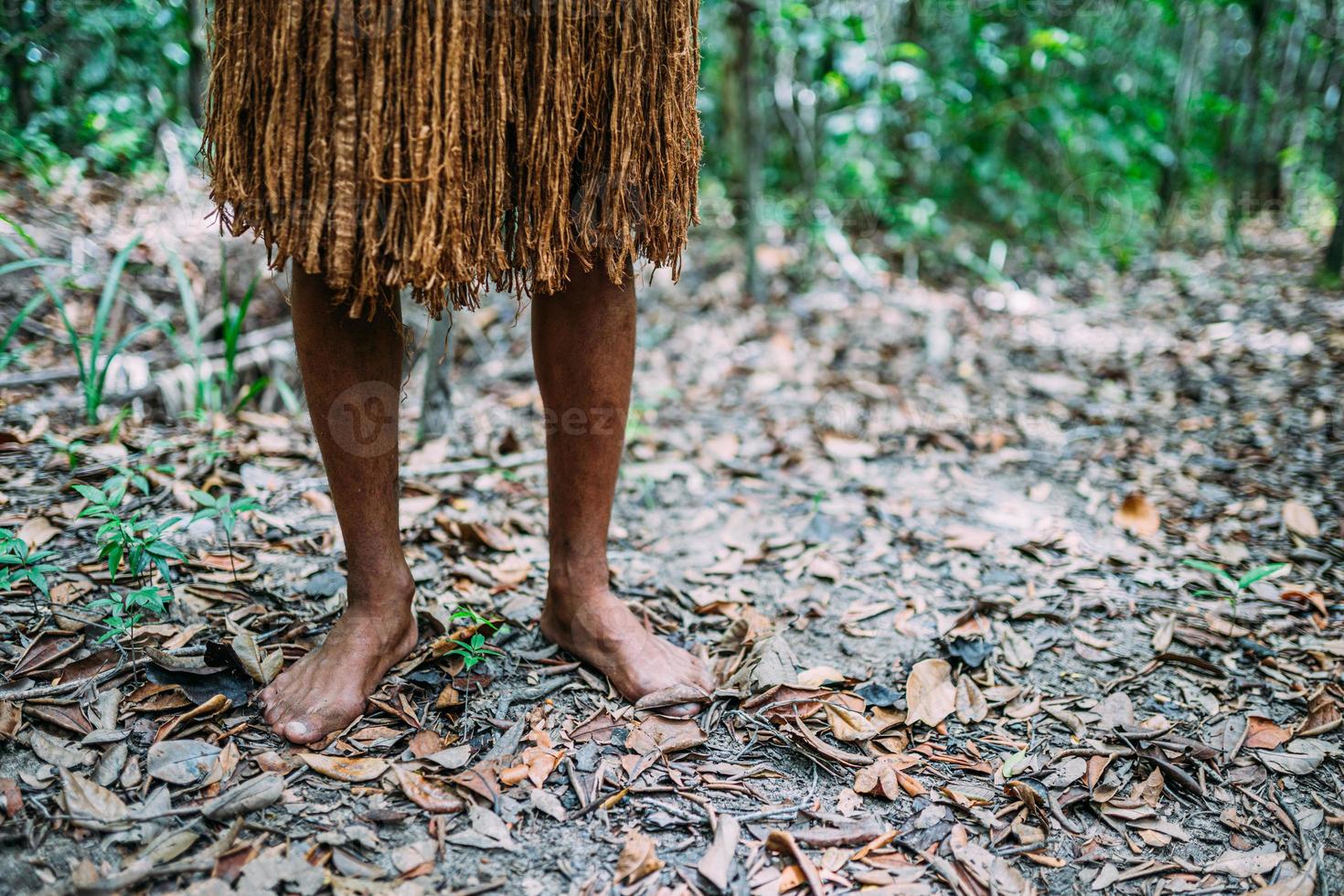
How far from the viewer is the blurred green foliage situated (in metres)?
3.50

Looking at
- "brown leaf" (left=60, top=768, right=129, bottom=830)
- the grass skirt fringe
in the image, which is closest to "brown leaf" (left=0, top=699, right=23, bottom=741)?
"brown leaf" (left=60, top=768, right=129, bottom=830)

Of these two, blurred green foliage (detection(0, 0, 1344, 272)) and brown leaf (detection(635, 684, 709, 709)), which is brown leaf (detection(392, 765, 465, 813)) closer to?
brown leaf (detection(635, 684, 709, 709))

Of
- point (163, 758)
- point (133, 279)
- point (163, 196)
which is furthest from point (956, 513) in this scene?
point (163, 196)

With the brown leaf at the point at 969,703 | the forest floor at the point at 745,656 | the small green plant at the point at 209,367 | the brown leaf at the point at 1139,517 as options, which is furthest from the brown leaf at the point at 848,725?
the small green plant at the point at 209,367

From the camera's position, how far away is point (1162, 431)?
2.73 meters

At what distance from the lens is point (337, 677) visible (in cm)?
125

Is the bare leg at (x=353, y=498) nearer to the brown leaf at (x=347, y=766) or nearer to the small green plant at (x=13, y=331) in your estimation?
the brown leaf at (x=347, y=766)

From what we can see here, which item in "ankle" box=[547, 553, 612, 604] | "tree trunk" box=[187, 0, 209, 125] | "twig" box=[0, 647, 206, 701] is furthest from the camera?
"tree trunk" box=[187, 0, 209, 125]

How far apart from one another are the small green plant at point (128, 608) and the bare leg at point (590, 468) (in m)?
0.60

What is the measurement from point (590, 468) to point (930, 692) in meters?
0.68

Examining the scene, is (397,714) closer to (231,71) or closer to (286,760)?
(286,760)

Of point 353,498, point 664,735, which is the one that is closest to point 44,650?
point 353,498

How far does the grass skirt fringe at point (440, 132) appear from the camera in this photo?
100cm

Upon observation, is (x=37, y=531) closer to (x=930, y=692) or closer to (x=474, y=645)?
(x=474, y=645)
